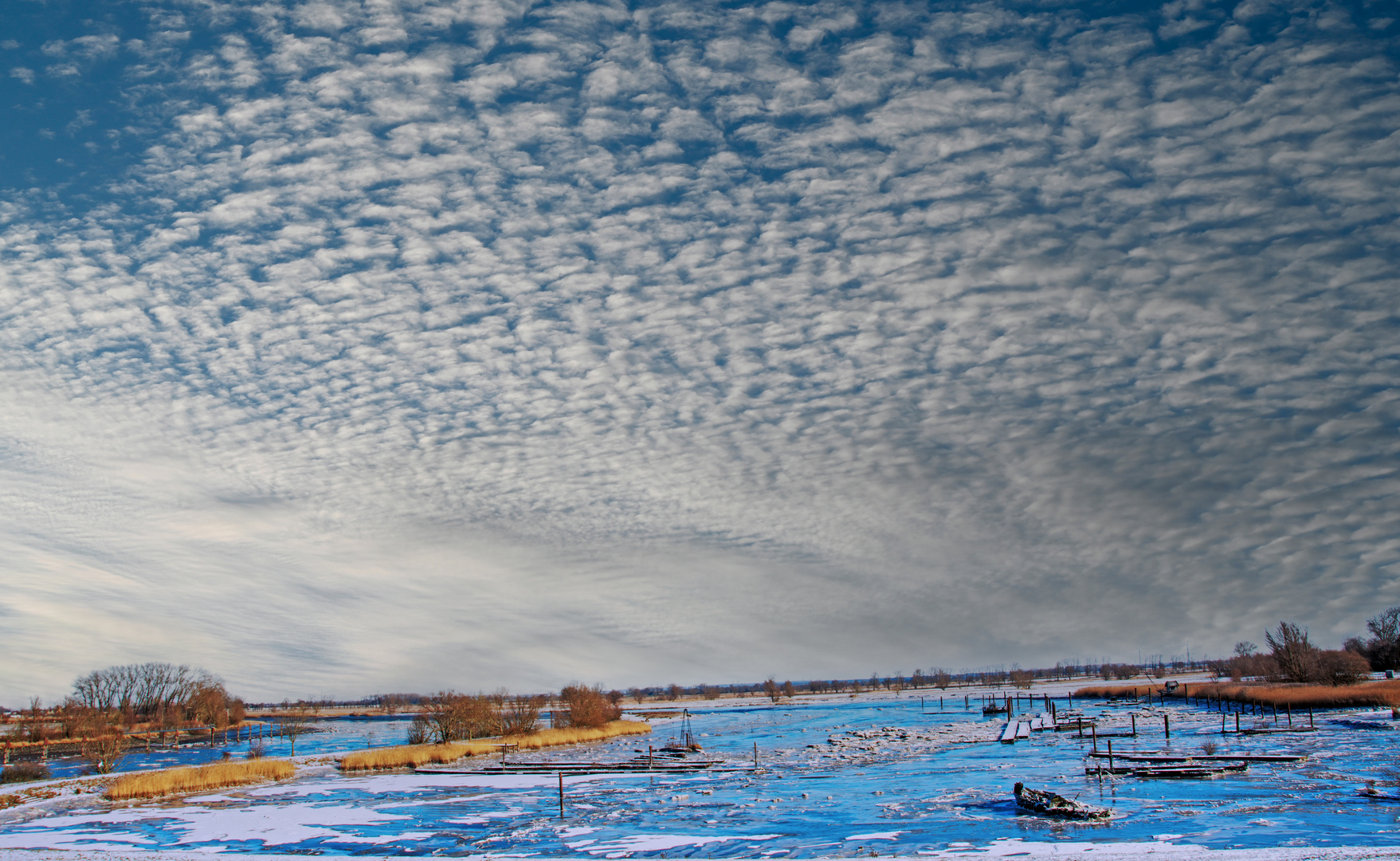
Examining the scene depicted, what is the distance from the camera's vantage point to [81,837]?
1070 inches

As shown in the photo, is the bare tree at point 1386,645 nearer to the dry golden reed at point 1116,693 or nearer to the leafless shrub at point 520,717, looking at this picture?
the dry golden reed at point 1116,693

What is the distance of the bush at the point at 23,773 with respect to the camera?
48.4 meters

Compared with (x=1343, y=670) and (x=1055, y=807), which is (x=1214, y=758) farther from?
(x=1343, y=670)

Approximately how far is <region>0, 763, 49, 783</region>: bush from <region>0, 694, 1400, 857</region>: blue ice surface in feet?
53.7

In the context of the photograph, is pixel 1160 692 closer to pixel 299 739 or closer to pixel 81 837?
pixel 299 739

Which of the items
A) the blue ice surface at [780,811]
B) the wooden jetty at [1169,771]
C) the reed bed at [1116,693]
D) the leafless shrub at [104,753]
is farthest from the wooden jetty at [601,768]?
the reed bed at [1116,693]

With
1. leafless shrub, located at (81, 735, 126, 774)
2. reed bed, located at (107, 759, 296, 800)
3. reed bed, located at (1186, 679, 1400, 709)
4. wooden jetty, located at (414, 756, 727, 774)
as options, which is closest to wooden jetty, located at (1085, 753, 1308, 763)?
wooden jetty, located at (414, 756, 727, 774)

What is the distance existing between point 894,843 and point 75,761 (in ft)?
220

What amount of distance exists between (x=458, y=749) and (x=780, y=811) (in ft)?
115

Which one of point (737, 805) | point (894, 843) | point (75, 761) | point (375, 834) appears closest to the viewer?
point (894, 843)

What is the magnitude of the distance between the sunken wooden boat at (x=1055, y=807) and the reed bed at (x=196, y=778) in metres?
36.0

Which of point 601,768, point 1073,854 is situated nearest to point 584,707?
point 601,768

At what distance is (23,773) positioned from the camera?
50.4 meters

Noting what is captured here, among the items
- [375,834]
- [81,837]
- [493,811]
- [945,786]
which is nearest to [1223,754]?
[945,786]
